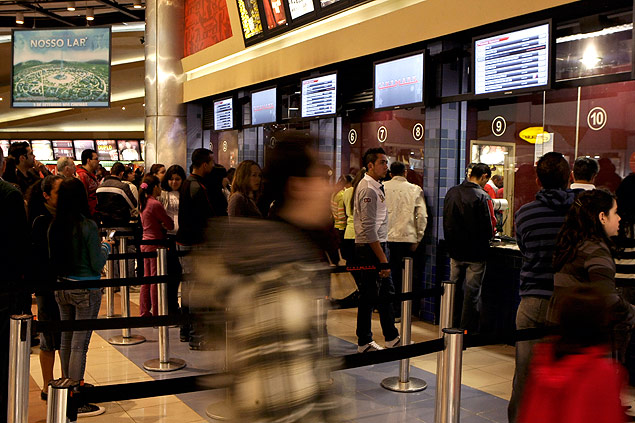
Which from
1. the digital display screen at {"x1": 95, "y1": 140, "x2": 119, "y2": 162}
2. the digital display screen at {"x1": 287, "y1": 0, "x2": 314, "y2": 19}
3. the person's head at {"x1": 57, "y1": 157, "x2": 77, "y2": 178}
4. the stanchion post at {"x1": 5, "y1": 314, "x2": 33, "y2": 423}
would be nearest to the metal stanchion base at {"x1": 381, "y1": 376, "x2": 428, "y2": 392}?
the stanchion post at {"x1": 5, "y1": 314, "x2": 33, "y2": 423}

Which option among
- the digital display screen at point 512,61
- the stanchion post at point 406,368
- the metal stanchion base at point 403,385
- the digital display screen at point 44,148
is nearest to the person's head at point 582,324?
the stanchion post at point 406,368

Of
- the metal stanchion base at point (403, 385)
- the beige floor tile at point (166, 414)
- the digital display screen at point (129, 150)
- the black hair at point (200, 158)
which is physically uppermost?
the digital display screen at point (129, 150)

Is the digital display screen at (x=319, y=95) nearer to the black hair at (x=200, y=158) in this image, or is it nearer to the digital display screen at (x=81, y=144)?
the black hair at (x=200, y=158)

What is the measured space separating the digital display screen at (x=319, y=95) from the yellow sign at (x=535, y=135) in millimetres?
2251

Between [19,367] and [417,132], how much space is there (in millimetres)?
6433

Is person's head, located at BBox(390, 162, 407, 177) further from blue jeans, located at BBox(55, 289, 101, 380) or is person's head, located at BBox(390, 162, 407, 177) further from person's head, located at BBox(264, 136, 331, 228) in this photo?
person's head, located at BBox(264, 136, 331, 228)

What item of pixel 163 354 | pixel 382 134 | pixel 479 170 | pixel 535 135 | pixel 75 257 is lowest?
pixel 163 354

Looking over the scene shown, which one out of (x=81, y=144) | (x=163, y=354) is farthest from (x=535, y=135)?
(x=81, y=144)

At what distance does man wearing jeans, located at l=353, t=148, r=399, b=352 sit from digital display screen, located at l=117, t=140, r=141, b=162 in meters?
22.5

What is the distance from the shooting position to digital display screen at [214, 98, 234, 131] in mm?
10953

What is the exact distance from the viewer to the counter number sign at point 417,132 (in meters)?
8.37

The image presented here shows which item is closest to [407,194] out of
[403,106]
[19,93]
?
[403,106]

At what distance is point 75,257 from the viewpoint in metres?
4.14

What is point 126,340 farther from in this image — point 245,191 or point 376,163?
point 376,163
